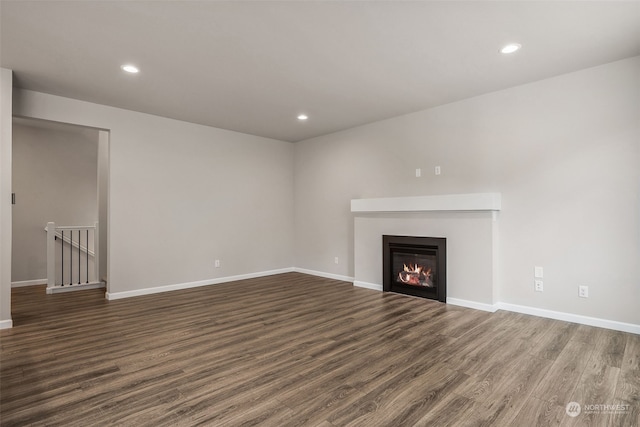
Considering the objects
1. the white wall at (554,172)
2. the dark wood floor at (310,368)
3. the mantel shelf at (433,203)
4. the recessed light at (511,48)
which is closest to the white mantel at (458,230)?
the mantel shelf at (433,203)

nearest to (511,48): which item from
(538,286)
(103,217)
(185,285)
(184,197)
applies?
(538,286)

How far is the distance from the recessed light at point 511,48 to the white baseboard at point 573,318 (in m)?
2.70

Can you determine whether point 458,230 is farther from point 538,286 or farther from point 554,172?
point 554,172

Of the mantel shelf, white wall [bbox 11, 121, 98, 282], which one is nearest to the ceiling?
the mantel shelf

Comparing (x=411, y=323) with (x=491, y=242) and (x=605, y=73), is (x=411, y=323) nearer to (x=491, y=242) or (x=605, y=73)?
(x=491, y=242)

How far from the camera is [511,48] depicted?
2.87 meters

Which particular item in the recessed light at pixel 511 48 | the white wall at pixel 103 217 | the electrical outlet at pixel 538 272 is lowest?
the electrical outlet at pixel 538 272

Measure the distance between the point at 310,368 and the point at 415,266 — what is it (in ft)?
8.68

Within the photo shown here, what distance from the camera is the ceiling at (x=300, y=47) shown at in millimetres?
2342

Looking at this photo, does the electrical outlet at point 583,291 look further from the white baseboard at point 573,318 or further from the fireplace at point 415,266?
the fireplace at point 415,266

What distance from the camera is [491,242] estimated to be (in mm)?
3781

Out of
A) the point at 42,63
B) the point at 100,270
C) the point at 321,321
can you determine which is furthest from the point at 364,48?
the point at 100,270

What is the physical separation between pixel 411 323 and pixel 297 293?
1.85m

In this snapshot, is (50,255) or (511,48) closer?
(511,48)
